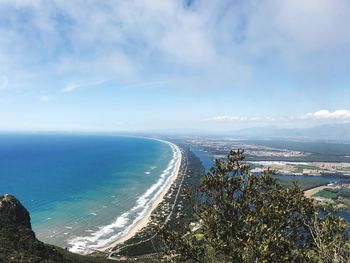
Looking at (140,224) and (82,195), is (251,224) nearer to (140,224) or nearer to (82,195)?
(140,224)

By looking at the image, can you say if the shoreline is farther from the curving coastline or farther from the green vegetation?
the green vegetation

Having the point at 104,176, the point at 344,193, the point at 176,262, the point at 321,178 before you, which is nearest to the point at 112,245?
the point at 176,262

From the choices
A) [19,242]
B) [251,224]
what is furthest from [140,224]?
[251,224]

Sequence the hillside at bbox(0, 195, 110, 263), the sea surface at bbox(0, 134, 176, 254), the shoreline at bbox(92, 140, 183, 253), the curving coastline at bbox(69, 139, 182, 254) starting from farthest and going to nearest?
the sea surface at bbox(0, 134, 176, 254)
the shoreline at bbox(92, 140, 183, 253)
the curving coastline at bbox(69, 139, 182, 254)
the hillside at bbox(0, 195, 110, 263)

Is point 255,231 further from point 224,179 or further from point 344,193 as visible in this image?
point 344,193

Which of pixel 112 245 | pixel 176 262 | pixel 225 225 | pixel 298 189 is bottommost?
pixel 112 245

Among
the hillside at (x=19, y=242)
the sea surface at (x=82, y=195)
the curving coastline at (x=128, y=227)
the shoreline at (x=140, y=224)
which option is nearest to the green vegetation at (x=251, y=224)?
the hillside at (x=19, y=242)

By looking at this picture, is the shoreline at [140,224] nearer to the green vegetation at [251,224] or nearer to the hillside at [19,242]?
the hillside at [19,242]

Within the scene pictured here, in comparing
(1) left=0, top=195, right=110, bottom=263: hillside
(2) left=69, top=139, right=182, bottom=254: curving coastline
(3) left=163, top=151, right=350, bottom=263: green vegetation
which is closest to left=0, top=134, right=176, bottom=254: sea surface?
(2) left=69, top=139, right=182, bottom=254: curving coastline
